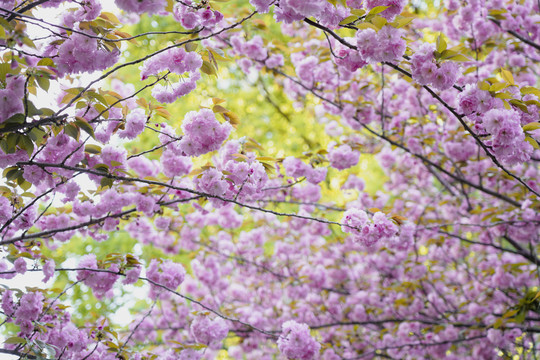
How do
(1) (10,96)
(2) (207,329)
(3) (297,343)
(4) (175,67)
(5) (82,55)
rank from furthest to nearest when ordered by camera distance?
(2) (207,329) < (3) (297,343) < (4) (175,67) < (5) (82,55) < (1) (10,96)

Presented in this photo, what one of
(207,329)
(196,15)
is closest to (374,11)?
(196,15)

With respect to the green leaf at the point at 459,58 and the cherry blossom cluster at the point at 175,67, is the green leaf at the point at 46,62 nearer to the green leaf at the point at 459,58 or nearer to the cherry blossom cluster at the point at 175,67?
the cherry blossom cluster at the point at 175,67

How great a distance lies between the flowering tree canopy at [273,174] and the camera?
1618 millimetres

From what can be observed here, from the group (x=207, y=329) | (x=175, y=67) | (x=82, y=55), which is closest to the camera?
(x=82, y=55)

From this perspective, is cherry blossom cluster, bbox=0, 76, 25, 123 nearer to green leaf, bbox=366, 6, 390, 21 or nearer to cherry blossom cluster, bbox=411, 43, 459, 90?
green leaf, bbox=366, 6, 390, 21

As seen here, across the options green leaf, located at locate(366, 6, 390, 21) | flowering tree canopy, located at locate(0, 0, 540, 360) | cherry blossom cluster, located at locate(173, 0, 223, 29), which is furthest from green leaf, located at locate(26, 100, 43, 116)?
green leaf, located at locate(366, 6, 390, 21)

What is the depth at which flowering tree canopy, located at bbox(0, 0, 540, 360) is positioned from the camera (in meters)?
1.62

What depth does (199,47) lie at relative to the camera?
1.90 meters

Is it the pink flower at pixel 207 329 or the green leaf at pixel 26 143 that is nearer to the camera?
the green leaf at pixel 26 143

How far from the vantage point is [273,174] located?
252 centimetres

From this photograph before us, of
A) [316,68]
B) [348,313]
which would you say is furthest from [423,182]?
[316,68]

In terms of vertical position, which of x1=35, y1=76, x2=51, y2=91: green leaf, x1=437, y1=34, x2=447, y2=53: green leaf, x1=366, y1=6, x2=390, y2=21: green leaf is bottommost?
x1=437, y1=34, x2=447, y2=53: green leaf

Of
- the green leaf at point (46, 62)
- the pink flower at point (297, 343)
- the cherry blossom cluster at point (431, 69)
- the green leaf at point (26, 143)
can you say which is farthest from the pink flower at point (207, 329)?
the cherry blossom cluster at point (431, 69)

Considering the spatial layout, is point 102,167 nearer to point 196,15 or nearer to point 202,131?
point 202,131
